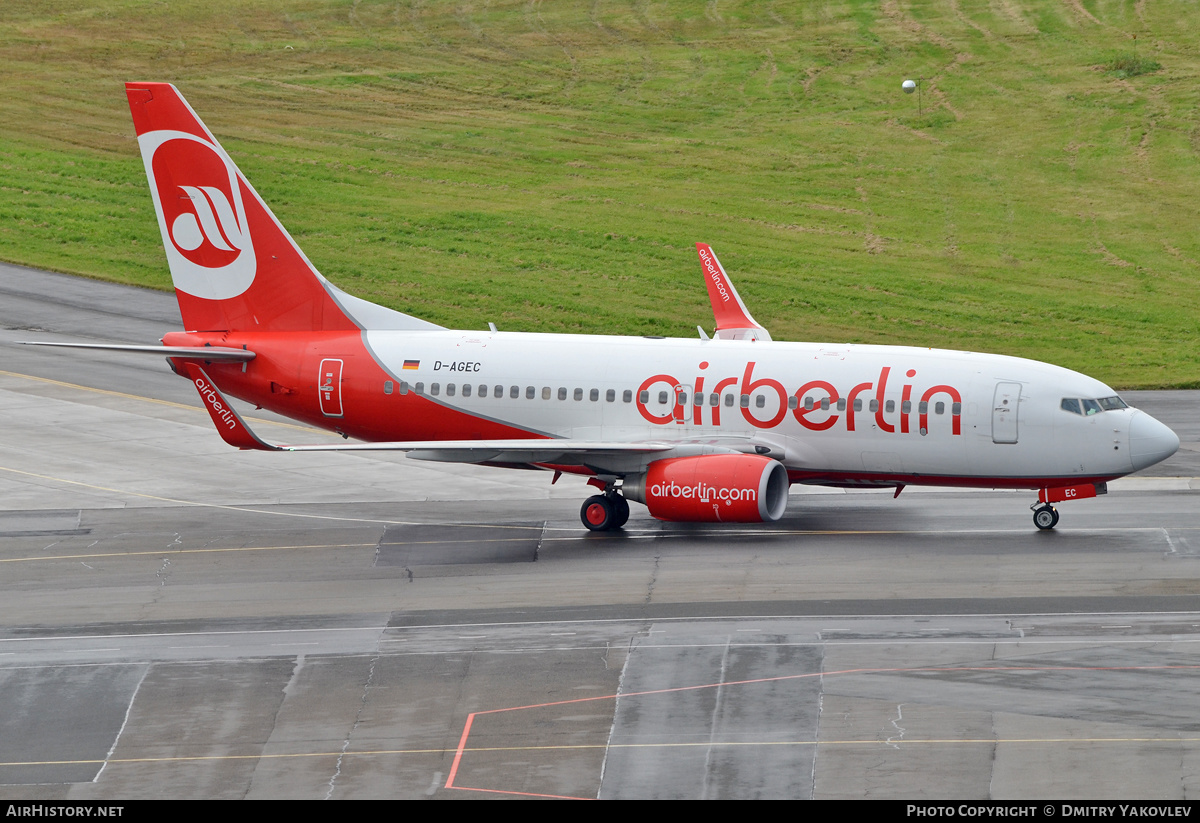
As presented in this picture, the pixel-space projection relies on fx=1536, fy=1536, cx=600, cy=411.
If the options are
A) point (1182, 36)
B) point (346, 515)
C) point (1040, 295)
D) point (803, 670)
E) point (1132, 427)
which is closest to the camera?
point (803, 670)

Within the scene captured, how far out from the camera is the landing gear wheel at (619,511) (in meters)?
36.9

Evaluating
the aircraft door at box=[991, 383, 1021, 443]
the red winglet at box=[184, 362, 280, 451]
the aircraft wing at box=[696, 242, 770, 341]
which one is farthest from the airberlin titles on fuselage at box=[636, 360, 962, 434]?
the red winglet at box=[184, 362, 280, 451]

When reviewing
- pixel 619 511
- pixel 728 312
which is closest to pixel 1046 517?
pixel 619 511

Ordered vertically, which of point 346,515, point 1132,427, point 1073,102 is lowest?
point 1073,102

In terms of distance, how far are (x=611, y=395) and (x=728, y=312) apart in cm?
926

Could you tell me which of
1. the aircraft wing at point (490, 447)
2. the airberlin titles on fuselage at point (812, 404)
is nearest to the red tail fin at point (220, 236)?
the aircraft wing at point (490, 447)

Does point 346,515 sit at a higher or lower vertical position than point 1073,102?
higher

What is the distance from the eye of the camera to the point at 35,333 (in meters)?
60.8

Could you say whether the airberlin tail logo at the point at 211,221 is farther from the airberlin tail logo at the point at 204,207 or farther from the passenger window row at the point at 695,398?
the passenger window row at the point at 695,398

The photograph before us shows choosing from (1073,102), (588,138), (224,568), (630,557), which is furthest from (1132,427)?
(1073,102)

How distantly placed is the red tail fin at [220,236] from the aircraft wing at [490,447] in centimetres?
429
